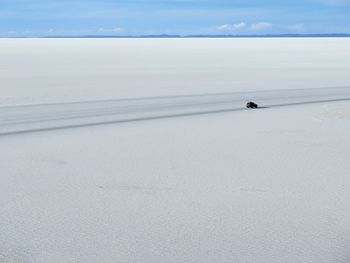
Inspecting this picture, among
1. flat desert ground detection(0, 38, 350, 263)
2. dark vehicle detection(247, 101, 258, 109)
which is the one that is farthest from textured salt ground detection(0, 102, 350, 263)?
dark vehicle detection(247, 101, 258, 109)

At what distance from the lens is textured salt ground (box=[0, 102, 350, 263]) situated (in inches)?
116

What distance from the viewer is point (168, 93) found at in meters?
11.5

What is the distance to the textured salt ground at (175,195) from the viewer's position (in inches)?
116

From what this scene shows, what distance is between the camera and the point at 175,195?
12.8 ft

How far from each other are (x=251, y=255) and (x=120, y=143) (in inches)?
125

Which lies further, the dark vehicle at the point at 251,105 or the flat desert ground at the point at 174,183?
the dark vehicle at the point at 251,105

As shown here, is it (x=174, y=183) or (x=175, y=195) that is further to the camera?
(x=174, y=183)

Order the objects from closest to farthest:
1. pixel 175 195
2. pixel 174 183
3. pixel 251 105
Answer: pixel 175 195 < pixel 174 183 < pixel 251 105

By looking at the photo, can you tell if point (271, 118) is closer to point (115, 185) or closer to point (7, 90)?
point (115, 185)

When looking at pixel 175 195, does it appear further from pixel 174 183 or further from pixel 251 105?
pixel 251 105

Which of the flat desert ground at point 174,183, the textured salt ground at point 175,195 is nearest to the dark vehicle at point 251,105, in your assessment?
the flat desert ground at point 174,183

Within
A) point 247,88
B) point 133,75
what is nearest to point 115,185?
point 247,88

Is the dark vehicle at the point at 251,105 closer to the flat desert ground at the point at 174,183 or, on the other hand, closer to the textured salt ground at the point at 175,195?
the flat desert ground at the point at 174,183

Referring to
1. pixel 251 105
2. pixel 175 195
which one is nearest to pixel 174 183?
pixel 175 195
